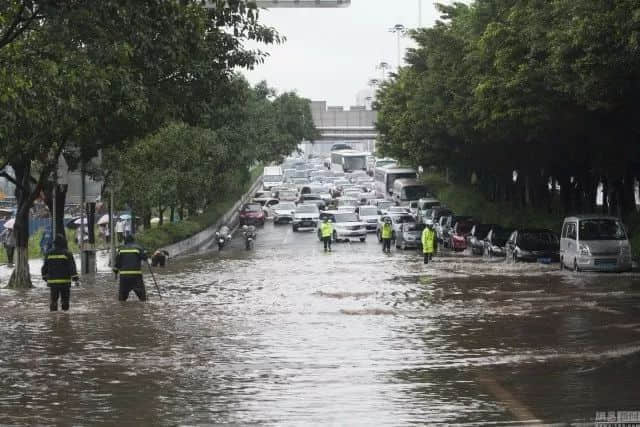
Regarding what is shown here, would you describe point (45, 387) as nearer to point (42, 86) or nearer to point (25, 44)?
point (42, 86)

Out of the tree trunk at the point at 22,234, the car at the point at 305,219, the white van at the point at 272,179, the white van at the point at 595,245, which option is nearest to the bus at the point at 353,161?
the white van at the point at 272,179

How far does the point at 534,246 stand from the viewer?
42.1 metres

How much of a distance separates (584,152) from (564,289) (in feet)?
67.4

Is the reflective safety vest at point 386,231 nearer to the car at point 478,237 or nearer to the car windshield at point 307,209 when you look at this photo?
the car at point 478,237

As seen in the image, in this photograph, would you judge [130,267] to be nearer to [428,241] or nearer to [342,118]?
[428,241]

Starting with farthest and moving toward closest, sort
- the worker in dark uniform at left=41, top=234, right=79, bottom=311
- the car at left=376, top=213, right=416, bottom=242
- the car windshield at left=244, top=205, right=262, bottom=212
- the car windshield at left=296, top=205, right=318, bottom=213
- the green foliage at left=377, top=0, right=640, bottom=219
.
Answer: the car windshield at left=244, top=205, right=262, bottom=212 → the car windshield at left=296, top=205, right=318, bottom=213 → the car at left=376, top=213, right=416, bottom=242 → the green foliage at left=377, top=0, right=640, bottom=219 → the worker in dark uniform at left=41, top=234, right=79, bottom=311

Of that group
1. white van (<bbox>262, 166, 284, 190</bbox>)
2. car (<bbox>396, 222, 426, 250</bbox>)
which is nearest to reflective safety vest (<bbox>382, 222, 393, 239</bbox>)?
car (<bbox>396, 222, 426, 250</bbox>)

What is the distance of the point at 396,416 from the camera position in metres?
12.9

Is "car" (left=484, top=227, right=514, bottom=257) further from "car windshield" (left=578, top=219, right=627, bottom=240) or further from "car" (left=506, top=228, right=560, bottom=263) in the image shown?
"car windshield" (left=578, top=219, right=627, bottom=240)

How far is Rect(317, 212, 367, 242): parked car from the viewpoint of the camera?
203 ft

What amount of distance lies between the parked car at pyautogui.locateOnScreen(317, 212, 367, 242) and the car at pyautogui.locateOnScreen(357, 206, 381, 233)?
614 centimetres

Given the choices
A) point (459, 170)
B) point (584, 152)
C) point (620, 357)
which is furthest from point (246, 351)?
point (459, 170)

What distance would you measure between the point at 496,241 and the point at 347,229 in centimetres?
1520

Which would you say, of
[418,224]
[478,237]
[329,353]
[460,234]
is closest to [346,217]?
[418,224]
